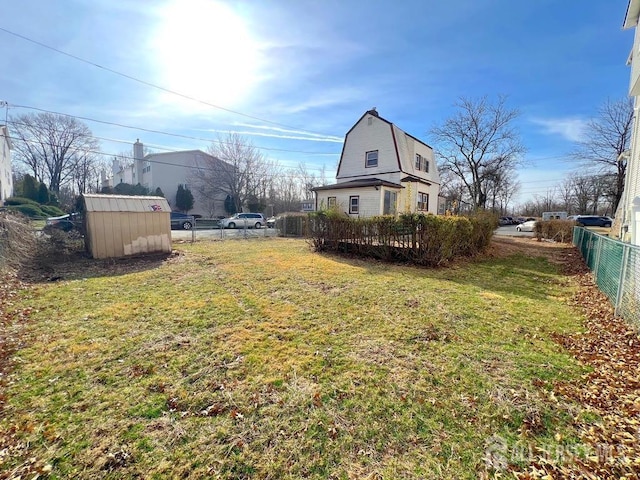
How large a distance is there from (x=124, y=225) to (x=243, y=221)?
16063 mm

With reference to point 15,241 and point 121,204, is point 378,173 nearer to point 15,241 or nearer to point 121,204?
point 121,204

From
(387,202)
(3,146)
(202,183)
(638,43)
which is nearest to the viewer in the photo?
(638,43)

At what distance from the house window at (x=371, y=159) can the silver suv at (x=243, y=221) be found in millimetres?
11579

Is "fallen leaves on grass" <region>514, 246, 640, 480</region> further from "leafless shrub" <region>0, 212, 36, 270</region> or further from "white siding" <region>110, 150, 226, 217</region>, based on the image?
"white siding" <region>110, 150, 226, 217</region>

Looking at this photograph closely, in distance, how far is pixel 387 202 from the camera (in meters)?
17.6

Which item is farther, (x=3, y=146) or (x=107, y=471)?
(x=3, y=146)

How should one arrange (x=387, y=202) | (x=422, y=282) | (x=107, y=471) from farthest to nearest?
(x=387, y=202)
(x=422, y=282)
(x=107, y=471)

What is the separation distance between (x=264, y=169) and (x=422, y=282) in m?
31.6

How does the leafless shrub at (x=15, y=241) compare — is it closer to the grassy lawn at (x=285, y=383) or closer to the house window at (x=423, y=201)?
the grassy lawn at (x=285, y=383)

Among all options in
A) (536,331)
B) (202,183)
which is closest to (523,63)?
(536,331)

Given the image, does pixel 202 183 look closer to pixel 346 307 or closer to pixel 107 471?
pixel 346 307

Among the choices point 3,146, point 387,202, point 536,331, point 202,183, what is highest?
point 3,146

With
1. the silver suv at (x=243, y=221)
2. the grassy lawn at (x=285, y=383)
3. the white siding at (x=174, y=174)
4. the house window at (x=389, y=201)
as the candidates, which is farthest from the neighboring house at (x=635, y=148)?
A: the white siding at (x=174, y=174)

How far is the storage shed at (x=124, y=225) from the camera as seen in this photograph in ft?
30.0
